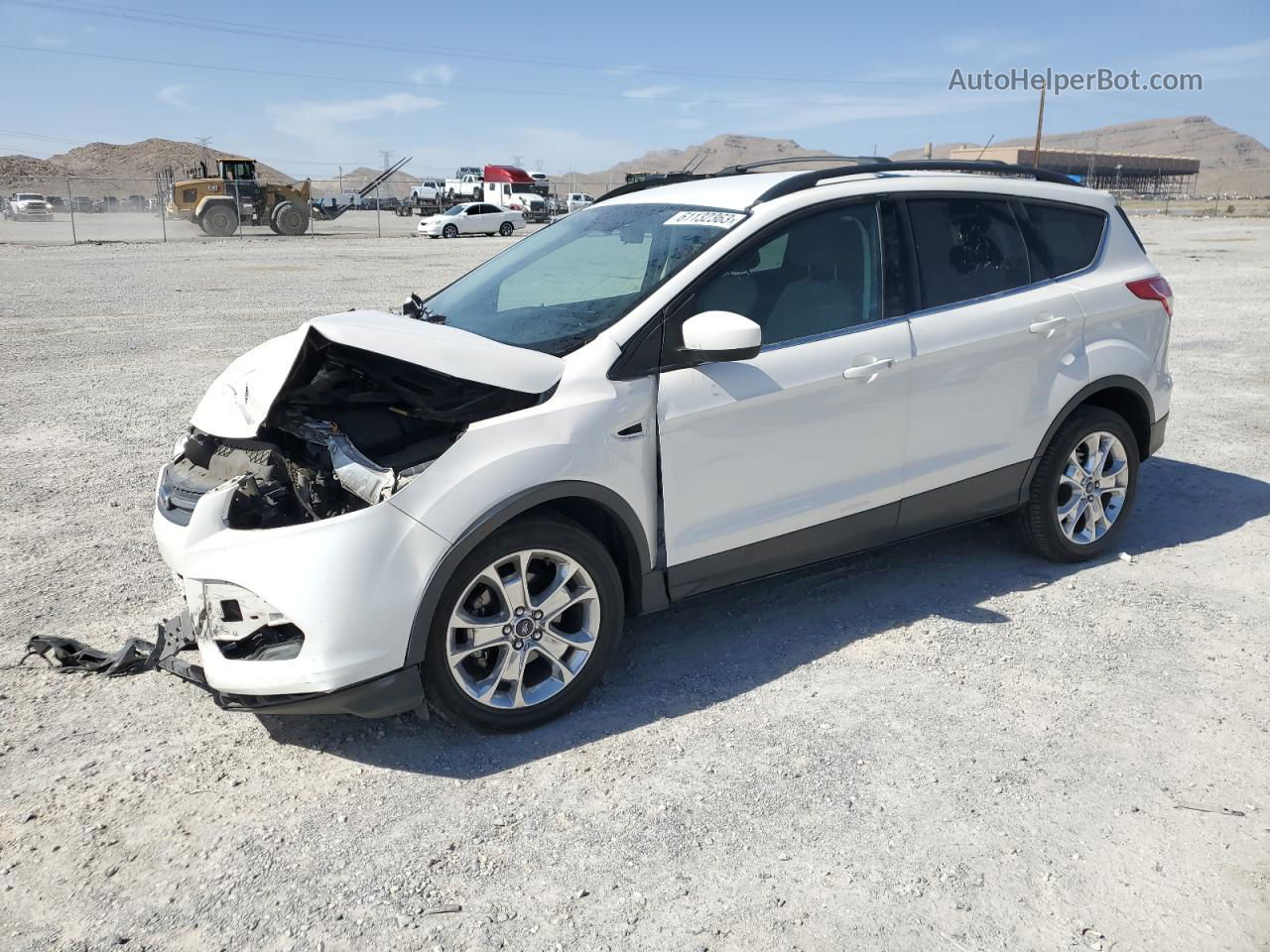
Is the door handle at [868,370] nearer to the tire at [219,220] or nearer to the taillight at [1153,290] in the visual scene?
the taillight at [1153,290]

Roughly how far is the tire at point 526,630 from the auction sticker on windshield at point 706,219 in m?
1.37

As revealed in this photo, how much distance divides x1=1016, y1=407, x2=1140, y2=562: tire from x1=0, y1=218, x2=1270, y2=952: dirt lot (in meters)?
0.16

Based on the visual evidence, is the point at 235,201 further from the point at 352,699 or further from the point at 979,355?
the point at 352,699

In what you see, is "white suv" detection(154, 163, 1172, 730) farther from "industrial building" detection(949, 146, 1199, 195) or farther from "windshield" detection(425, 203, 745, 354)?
"industrial building" detection(949, 146, 1199, 195)

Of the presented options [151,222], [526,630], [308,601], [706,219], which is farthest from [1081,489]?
[151,222]

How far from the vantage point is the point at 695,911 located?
2740mm

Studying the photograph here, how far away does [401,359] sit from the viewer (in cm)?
341

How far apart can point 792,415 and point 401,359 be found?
1516mm

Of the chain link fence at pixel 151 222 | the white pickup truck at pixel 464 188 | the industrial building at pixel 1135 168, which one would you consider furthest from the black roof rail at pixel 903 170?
the industrial building at pixel 1135 168

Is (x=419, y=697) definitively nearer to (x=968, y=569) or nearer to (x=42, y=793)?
(x=42, y=793)

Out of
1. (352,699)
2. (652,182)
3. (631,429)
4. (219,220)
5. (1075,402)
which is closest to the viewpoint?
(352,699)

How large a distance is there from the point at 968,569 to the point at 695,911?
2907 mm

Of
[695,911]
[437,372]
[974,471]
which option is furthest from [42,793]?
[974,471]

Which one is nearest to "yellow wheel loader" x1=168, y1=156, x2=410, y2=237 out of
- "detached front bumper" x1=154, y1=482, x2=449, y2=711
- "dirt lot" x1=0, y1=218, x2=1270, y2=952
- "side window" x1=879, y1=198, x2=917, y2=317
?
"dirt lot" x1=0, y1=218, x2=1270, y2=952
